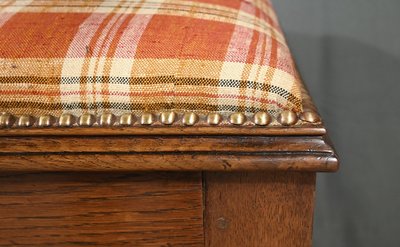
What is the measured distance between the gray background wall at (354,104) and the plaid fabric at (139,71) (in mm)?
634

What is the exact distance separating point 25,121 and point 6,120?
2 cm

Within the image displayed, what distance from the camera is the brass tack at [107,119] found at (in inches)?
15.1

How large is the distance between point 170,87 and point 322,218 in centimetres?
76

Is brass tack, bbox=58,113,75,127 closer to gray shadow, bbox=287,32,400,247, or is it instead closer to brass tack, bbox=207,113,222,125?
brass tack, bbox=207,113,222,125

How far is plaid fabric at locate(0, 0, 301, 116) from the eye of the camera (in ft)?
1.26

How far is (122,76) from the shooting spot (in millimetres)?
390

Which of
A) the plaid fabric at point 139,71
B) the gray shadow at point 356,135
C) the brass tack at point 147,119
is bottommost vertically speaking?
the gray shadow at point 356,135

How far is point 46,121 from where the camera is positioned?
39 cm

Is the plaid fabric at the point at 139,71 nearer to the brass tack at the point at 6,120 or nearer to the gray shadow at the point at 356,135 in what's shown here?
the brass tack at the point at 6,120

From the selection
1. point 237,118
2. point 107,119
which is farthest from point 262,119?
point 107,119

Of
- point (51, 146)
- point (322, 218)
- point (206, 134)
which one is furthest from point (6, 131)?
point (322, 218)

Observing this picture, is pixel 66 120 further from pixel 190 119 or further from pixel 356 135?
pixel 356 135

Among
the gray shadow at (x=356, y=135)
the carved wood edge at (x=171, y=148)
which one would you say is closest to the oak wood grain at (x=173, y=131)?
the carved wood edge at (x=171, y=148)

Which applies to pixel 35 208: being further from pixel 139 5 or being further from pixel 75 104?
pixel 139 5
